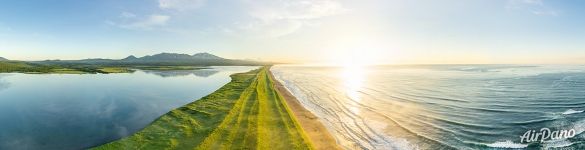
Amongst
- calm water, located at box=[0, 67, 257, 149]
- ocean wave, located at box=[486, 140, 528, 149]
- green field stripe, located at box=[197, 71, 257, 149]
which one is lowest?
calm water, located at box=[0, 67, 257, 149]

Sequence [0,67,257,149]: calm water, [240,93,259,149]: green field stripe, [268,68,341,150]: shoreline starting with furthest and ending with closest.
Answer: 1. [0,67,257,149]: calm water
2. [268,68,341,150]: shoreline
3. [240,93,259,149]: green field stripe

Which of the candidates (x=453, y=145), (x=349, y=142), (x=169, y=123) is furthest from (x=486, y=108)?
(x=169, y=123)

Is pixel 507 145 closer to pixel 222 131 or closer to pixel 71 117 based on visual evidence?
pixel 222 131

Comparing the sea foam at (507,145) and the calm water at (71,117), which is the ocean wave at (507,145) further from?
the calm water at (71,117)

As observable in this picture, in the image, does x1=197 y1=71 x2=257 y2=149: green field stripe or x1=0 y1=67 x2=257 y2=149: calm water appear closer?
x1=197 y1=71 x2=257 y2=149: green field stripe

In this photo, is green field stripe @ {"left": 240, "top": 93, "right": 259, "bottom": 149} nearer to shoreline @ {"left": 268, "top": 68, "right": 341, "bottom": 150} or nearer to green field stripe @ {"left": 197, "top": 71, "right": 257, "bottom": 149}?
green field stripe @ {"left": 197, "top": 71, "right": 257, "bottom": 149}

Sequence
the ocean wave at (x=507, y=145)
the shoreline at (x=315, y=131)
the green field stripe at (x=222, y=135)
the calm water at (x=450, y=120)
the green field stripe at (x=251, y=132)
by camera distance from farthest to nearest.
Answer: the calm water at (x=450, y=120) → the shoreline at (x=315, y=131) → the ocean wave at (x=507, y=145) → the green field stripe at (x=251, y=132) → the green field stripe at (x=222, y=135)

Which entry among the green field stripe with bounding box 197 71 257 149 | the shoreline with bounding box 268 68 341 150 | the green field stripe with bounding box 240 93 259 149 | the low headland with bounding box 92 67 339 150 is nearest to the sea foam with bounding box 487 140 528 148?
the shoreline with bounding box 268 68 341 150

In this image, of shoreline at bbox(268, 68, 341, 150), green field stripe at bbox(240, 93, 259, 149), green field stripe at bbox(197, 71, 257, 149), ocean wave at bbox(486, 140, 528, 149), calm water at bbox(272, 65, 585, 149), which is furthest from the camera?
calm water at bbox(272, 65, 585, 149)

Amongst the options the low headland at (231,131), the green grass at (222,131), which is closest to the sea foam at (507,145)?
the low headland at (231,131)

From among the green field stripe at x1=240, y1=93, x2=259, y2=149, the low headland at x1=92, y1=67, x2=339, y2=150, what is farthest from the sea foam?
the green field stripe at x1=240, y1=93, x2=259, y2=149

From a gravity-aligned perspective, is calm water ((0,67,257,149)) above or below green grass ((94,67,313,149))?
below
